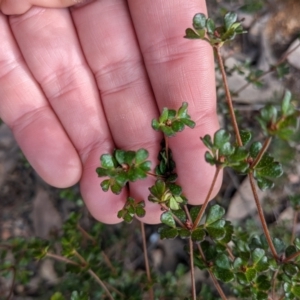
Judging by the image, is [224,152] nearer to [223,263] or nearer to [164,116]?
[164,116]

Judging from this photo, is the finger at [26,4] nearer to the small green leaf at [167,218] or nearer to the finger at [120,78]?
the finger at [120,78]

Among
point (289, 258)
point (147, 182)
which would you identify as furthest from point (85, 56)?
point (289, 258)

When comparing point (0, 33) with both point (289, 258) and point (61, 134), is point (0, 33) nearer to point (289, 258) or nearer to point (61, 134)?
point (61, 134)

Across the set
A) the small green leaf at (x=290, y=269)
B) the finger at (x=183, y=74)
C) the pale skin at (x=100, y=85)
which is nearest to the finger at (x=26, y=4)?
the pale skin at (x=100, y=85)

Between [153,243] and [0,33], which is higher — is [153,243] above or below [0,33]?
below

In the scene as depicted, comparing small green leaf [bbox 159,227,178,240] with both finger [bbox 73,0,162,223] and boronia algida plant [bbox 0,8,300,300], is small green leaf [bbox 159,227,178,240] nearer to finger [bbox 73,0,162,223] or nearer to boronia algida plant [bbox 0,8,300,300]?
boronia algida plant [bbox 0,8,300,300]

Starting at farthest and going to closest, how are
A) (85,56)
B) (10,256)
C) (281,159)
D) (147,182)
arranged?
(10,256) < (281,159) < (85,56) < (147,182)

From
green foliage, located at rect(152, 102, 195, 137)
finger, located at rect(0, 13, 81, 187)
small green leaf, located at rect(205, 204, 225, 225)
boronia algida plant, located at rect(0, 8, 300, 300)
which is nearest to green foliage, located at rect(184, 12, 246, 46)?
boronia algida plant, located at rect(0, 8, 300, 300)
